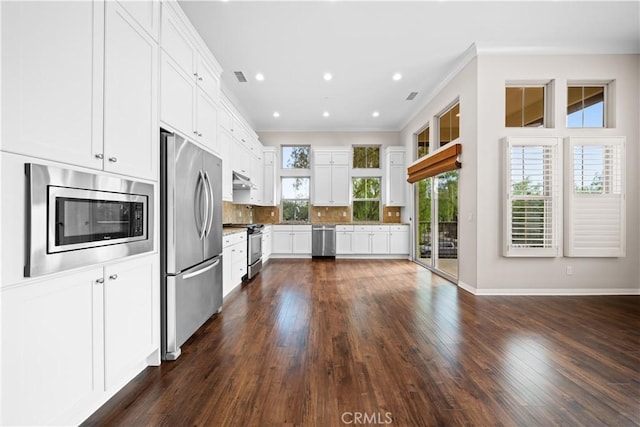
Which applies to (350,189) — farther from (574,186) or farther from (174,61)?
(174,61)

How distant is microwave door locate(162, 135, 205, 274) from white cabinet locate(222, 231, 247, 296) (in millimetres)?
1044

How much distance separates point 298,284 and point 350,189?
144 inches

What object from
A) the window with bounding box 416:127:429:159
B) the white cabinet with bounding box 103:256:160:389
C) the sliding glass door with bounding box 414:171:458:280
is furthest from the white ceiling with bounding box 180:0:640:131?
the white cabinet with bounding box 103:256:160:389

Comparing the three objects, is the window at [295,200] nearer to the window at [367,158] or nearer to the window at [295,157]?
the window at [295,157]

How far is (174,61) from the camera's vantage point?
2.39 m

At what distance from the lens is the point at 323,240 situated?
730 cm

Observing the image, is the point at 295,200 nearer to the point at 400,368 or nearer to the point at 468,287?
the point at 468,287

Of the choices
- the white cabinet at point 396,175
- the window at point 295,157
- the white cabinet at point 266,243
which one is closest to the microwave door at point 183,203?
the white cabinet at point 266,243

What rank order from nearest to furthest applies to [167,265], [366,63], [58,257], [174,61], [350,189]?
[58,257]
[167,265]
[174,61]
[366,63]
[350,189]

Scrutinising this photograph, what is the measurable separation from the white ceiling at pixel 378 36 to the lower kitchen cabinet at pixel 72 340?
9.78ft

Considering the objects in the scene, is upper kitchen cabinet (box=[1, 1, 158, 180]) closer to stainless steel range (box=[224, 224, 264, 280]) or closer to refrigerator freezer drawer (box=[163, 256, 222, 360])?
refrigerator freezer drawer (box=[163, 256, 222, 360])

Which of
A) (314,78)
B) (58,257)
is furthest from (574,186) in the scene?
(58,257)

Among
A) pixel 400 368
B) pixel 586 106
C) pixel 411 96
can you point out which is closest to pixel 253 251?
pixel 400 368

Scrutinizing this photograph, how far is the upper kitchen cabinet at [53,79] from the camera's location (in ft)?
3.76
